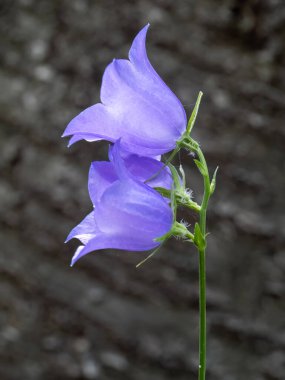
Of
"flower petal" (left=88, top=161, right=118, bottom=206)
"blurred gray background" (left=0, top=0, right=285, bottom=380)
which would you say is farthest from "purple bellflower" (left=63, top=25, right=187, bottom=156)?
"blurred gray background" (left=0, top=0, right=285, bottom=380)

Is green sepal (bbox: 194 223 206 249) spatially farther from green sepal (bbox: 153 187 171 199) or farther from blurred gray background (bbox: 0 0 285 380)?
blurred gray background (bbox: 0 0 285 380)

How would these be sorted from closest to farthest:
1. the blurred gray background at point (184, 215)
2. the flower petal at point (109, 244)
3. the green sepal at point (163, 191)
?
the flower petal at point (109, 244)
the green sepal at point (163, 191)
the blurred gray background at point (184, 215)

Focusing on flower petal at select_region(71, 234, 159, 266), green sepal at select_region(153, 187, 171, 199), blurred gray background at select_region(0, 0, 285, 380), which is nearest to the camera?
flower petal at select_region(71, 234, 159, 266)

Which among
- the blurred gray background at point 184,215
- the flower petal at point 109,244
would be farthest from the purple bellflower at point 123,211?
the blurred gray background at point 184,215

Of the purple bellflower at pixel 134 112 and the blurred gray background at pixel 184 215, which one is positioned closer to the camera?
the purple bellflower at pixel 134 112

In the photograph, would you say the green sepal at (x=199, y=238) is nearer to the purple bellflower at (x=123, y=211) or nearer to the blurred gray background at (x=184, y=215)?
the purple bellflower at (x=123, y=211)

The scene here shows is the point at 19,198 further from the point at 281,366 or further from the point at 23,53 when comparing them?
the point at 281,366

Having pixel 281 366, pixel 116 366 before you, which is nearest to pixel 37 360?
pixel 116 366
